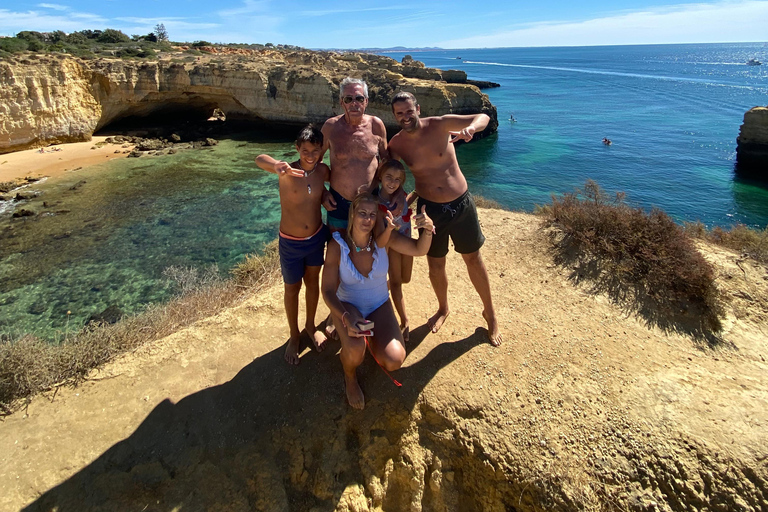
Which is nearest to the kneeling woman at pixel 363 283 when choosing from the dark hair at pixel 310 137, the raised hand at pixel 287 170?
the raised hand at pixel 287 170

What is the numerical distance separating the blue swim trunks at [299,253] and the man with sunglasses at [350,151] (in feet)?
0.78

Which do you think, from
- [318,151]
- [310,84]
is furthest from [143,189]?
[318,151]

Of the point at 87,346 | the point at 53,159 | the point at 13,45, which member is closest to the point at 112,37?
the point at 13,45

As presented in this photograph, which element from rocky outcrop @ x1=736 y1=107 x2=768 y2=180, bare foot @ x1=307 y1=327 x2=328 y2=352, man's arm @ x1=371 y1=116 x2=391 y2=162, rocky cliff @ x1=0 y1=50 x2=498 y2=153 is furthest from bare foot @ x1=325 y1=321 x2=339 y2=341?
rocky outcrop @ x1=736 y1=107 x2=768 y2=180

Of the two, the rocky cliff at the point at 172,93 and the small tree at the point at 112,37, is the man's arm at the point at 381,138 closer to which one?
the rocky cliff at the point at 172,93

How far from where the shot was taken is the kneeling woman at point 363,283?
3.22 metres

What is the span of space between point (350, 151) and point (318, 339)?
2097 millimetres

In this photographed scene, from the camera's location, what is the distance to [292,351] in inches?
163

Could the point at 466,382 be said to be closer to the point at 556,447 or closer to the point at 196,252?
the point at 556,447

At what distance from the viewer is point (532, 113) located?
39.4 metres

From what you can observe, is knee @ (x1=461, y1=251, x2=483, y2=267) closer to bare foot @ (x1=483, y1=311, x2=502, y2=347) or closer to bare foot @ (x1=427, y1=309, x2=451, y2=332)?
bare foot @ (x1=483, y1=311, x2=502, y2=347)

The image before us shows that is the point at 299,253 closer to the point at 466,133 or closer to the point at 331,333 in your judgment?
the point at 331,333

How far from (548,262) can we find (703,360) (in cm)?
235

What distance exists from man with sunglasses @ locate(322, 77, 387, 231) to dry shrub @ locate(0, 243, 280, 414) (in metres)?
3.04
